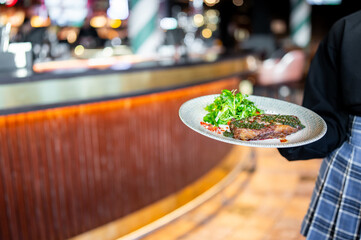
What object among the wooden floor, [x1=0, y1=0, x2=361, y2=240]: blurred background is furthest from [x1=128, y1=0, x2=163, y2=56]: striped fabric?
the wooden floor

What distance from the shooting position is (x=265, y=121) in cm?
110

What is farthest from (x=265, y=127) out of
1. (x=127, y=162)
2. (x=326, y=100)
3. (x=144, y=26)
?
(x=144, y=26)

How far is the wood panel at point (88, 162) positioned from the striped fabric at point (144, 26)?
101 inches

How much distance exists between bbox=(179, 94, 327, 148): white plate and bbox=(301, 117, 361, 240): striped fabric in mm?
213

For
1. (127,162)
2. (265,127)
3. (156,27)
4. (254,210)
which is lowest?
(254,210)

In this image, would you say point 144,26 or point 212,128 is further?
point 144,26

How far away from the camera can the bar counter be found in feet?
6.50

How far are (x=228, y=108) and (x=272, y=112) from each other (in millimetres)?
164

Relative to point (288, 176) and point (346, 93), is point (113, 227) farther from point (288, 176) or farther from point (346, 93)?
point (288, 176)

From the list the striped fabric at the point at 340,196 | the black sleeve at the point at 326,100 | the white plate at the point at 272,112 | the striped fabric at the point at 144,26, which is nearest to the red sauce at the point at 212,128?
the white plate at the point at 272,112

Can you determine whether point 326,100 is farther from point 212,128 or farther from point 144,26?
point 144,26

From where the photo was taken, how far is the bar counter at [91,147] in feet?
6.50

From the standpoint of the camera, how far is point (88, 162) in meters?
2.31

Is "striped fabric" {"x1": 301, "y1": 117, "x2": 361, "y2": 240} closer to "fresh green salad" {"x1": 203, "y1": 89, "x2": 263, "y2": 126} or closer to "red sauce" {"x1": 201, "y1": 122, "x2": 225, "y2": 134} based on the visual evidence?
"fresh green salad" {"x1": 203, "y1": 89, "x2": 263, "y2": 126}
